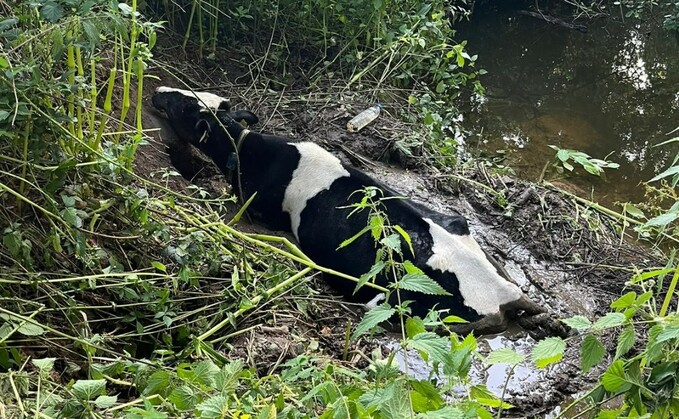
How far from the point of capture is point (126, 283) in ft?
9.93

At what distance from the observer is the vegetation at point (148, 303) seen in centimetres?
194

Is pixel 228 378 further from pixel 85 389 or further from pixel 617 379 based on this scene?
pixel 617 379

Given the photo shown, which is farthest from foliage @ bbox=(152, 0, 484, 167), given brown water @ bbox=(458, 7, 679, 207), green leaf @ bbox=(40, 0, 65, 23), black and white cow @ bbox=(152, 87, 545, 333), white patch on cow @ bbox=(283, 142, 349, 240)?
green leaf @ bbox=(40, 0, 65, 23)

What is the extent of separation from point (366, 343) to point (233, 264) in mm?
790

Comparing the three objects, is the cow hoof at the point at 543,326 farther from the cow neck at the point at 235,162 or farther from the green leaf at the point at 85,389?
the green leaf at the point at 85,389

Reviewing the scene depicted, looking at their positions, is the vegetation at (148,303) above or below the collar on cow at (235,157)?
above

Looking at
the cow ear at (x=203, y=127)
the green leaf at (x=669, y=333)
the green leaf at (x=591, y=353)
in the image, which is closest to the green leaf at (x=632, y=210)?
the cow ear at (x=203, y=127)

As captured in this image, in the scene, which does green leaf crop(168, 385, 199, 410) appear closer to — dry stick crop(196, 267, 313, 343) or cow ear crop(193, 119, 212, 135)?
dry stick crop(196, 267, 313, 343)

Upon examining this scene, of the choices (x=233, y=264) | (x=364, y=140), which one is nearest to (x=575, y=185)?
(x=364, y=140)

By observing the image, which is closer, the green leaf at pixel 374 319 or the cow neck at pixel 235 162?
the green leaf at pixel 374 319

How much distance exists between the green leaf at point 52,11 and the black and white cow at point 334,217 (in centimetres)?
142

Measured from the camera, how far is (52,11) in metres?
2.71

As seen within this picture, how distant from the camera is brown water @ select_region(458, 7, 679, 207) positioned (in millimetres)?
6516

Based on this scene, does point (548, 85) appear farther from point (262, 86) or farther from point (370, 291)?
point (370, 291)
